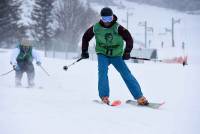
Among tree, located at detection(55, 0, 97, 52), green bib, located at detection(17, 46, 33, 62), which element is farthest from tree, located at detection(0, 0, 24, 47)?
green bib, located at detection(17, 46, 33, 62)

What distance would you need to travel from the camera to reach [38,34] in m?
56.1

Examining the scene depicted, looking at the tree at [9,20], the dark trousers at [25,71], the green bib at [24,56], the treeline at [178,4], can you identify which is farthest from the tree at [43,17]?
the treeline at [178,4]

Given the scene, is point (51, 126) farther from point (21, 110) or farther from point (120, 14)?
point (120, 14)

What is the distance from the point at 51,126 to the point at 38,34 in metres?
52.2

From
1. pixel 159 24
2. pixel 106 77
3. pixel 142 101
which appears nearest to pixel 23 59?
pixel 106 77

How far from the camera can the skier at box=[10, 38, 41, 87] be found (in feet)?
35.4

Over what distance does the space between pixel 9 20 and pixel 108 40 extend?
42.8 meters

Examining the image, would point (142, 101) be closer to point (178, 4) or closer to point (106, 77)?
point (106, 77)

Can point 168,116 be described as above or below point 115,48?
below

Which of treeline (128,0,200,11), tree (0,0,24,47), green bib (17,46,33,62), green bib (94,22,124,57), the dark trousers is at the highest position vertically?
treeline (128,0,200,11)

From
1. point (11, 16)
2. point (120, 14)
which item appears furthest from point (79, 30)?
point (120, 14)

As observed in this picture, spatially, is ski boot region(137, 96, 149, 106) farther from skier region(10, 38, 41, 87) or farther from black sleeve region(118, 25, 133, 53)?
skier region(10, 38, 41, 87)

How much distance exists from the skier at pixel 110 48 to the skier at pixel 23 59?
3.70m

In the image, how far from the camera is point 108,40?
7.32 metres
